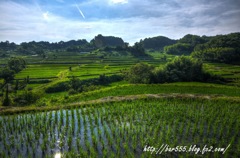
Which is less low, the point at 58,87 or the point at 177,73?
the point at 177,73

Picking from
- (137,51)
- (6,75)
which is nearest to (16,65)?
(6,75)

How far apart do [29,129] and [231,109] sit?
2041 centimetres

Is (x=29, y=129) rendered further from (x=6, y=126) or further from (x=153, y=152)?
(x=153, y=152)

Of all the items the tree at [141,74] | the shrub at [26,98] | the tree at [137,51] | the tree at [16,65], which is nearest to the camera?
the shrub at [26,98]

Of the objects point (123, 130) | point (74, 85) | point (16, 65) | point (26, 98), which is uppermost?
point (16, 65)

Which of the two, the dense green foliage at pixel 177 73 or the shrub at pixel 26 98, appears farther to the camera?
the dense green foliage at pixel 177 73

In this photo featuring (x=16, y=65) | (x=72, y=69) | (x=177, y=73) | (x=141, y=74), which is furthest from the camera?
(x=16, y=65)

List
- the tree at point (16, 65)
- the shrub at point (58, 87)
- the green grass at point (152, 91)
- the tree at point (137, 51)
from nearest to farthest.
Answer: the green grass at point (152, 91) → the shrub at point (58, 87) → the tree at point (16, 65) → the tree at point (137, 51)

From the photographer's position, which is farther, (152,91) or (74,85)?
(74,85)

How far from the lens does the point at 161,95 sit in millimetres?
28688

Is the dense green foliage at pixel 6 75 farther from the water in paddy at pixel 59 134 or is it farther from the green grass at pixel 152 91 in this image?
the water in paddy at pixel 59 134

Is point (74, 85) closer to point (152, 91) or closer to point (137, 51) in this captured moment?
point (152, 91)

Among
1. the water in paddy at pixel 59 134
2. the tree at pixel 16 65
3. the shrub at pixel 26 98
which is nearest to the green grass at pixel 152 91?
the shrub at pixel 26 98

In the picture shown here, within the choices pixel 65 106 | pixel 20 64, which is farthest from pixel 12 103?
pixel 20 64
